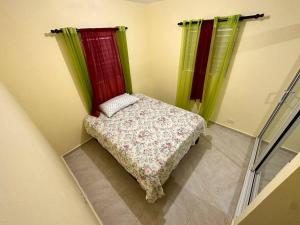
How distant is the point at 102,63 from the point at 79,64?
344 mm

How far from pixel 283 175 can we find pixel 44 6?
2463mm

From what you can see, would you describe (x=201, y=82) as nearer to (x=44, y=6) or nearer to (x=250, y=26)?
(x=250, y=26)

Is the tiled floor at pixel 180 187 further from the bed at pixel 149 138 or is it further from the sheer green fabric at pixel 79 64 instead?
the sheer green fabric at pixel 79 64

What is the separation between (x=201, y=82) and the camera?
2246 mm

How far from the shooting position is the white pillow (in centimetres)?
Answer: 201

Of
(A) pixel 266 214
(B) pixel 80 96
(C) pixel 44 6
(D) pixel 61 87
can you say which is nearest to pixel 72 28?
(C) pixel 44 6

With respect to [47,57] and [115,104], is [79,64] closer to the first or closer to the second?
[47,57]

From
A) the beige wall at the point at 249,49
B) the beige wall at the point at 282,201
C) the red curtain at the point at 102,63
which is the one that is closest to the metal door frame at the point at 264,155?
the beige wall at the point at 249,49

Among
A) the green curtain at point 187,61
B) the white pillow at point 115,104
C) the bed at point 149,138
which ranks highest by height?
the green curtain at point 187,61

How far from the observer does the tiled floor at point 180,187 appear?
133cm

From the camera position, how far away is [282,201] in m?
0.68

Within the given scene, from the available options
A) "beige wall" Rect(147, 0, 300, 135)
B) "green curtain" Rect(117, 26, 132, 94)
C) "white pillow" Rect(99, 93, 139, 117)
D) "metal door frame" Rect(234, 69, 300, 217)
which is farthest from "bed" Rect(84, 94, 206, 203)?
"beige wall" Rect(147, 0, 300, 135)

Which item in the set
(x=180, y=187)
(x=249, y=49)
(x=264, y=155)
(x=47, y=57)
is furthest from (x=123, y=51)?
(x=264, y=155)

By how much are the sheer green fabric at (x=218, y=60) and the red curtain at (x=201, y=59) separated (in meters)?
0.07
